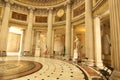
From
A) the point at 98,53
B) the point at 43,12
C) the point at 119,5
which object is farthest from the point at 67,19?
the point at 119,5

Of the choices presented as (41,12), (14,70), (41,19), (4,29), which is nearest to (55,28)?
(41,19)

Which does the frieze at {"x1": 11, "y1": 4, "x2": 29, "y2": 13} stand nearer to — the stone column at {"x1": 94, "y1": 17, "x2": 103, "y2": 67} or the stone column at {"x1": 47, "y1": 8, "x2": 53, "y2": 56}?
the stone column at {"x1": 47, "y1": 8, "x2": 53, "y2": 56}

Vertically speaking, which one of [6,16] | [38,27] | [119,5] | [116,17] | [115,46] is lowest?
[115,46]

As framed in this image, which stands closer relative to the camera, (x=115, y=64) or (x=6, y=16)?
(x=115, y=64)

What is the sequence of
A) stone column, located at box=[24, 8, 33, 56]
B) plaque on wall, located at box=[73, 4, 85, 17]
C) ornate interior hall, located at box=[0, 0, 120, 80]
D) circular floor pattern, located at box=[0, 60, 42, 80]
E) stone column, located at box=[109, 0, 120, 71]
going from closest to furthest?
stone column, located at box=[109, 0, 120, 71] → circular floor pattern, located at box=[0, 60, 42, 80] → ornate interior hall, located at box=[0, 0, 120, 80] → plaque on wall, located at box=[73, 4, 85, 17] → stone column, located at box=[24, 8, 33, 56]

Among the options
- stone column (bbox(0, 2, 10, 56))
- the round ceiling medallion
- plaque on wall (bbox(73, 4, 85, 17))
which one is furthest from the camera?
the round ceiling medallion

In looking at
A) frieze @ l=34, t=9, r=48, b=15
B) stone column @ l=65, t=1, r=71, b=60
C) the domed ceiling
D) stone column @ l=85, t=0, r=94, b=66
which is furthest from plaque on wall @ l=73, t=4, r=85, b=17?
frieze @ l=34, t=9, r=48, b=15

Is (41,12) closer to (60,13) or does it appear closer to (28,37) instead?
(60,13)

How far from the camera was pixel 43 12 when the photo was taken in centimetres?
1474

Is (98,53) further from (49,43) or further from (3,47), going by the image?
(3,47)

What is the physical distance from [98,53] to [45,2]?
11915 millimetres

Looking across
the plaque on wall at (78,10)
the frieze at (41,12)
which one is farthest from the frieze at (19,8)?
the plaque on wall at (78,10)

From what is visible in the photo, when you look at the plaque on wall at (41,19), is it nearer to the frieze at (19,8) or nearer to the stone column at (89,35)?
the frieze at (19,8)

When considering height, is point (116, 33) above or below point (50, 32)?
below
